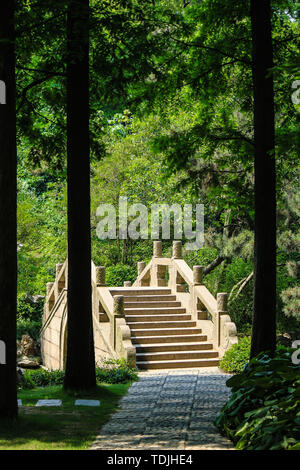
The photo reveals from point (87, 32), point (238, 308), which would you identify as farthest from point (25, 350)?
point (87, 32)

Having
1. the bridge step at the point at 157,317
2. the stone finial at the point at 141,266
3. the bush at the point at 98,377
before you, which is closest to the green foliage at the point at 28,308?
the stone finial at the point at 141,266

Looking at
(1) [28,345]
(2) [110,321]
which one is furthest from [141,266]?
(1) [28,345]

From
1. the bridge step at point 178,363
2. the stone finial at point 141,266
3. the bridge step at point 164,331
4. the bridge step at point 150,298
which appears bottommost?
the bridge step at point 178,363

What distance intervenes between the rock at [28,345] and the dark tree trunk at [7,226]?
24.6 metres

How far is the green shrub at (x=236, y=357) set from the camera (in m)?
15.6

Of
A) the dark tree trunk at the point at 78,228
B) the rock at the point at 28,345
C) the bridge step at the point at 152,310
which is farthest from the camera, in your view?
the rock at the point at 28,345

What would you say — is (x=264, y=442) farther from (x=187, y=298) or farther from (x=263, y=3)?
(x=187, y=298)

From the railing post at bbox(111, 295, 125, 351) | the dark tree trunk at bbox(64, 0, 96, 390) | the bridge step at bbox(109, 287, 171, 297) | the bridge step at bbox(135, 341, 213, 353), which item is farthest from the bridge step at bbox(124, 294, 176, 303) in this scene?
the dark tree trunk at bbox(64, 0, 96, 390)

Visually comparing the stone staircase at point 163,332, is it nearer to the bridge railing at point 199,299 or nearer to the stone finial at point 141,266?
the bridge railing at point 199,299

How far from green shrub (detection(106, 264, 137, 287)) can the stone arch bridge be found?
7.34 metres

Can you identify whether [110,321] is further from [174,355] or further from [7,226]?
[7,226]

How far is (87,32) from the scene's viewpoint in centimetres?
1027

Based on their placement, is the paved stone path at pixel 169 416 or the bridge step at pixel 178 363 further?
the bridge step at pixel 178 363

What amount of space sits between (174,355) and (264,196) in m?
7.81
